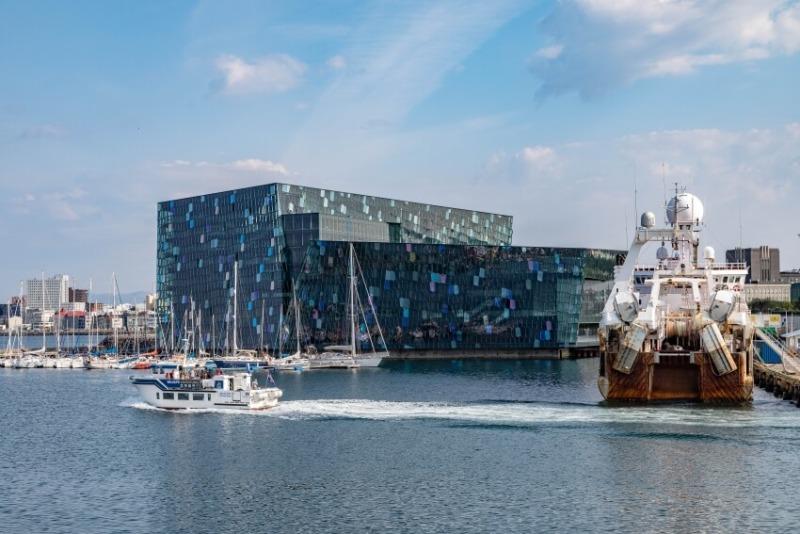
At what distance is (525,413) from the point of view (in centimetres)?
7294

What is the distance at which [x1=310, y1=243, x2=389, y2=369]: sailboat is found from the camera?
134 metres

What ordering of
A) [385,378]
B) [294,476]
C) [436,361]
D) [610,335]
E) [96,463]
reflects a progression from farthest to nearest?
[436,361]
[385,378]
[610,335]
[96,463]
[294,476]

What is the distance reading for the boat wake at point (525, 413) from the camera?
219 feet

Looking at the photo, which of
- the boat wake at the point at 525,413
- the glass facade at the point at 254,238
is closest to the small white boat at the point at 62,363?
the glass facade at the point at 254,238

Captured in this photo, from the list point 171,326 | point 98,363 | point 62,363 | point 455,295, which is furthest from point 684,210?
point 171,326

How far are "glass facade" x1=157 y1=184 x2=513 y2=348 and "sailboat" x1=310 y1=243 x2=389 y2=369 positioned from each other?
28.7 feet

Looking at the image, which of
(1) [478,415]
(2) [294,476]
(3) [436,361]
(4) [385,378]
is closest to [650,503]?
(2) [294,476]

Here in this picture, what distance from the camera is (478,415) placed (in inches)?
2859

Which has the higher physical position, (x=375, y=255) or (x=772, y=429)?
(x=375, y=255)

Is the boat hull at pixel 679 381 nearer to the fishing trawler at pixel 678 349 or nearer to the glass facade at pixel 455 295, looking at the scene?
the fishing trawler at pixel 678 349

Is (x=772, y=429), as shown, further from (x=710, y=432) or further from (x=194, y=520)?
(x=194, y=520)

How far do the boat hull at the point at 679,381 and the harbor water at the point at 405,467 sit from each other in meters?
2.19

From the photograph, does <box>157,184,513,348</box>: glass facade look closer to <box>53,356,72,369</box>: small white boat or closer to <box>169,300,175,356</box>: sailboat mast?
<box>169,300,175,356</box>: sailboat mast

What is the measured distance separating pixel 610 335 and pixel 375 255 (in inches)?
3082
